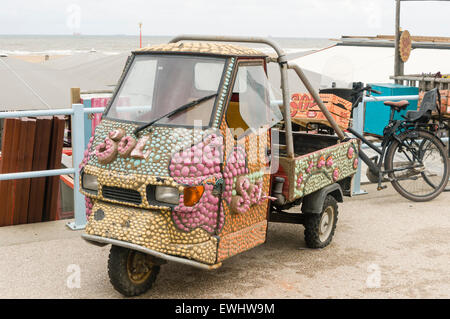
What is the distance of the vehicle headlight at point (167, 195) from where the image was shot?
4.58m

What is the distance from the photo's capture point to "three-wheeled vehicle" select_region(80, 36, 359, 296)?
4.61 metres

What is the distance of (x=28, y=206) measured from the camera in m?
7.00

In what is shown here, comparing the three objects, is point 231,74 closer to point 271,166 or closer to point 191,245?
point 271,166

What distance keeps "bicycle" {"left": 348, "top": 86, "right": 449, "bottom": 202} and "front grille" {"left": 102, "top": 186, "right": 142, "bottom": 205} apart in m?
3.90

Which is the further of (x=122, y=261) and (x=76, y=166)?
(x=76, y=166)

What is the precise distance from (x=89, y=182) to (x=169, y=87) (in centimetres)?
102

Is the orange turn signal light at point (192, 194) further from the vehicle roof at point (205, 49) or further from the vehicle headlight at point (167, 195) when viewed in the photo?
the vehicle roof at point (205, 49)

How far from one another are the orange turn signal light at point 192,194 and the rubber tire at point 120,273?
676 millimetres

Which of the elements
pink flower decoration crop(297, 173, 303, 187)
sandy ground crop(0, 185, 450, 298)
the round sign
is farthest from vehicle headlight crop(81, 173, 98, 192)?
the round sign

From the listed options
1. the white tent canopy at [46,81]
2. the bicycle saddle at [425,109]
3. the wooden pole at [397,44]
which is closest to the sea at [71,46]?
the white tent canopy at [46,81]

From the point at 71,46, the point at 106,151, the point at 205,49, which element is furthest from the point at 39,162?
the point at 71,46

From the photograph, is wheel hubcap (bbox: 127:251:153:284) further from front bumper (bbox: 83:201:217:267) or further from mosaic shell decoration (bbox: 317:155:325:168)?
mosaic shell decoration (bbox: 317:155:325:168)

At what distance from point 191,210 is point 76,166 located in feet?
8.35
